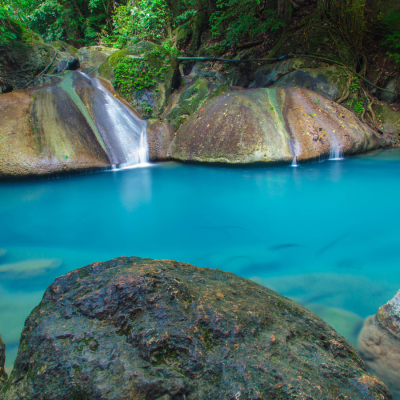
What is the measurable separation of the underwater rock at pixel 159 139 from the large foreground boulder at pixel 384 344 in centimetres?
638

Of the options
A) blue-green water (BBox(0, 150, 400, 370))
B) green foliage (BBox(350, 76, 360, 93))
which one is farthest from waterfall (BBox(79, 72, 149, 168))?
green foliage (BBox(350, 76, 360, 93))

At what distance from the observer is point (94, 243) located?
3943 mm

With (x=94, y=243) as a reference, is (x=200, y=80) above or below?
above

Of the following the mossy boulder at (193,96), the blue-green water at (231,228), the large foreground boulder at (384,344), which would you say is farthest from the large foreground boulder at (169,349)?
the mossy boulder at (193,96)

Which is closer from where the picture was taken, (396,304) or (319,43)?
(396,304)

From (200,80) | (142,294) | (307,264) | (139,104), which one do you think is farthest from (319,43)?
(142,294)

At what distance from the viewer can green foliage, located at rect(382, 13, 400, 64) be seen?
8359 millimetres

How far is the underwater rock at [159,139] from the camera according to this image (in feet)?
25.4

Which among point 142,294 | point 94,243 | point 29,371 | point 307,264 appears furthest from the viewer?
point 94,243

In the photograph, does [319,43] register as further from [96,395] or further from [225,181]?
[96,395]

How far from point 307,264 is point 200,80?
6878 millimetres

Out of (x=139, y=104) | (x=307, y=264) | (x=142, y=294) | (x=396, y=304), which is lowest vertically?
(x=307, y=264)

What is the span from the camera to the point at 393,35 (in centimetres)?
848

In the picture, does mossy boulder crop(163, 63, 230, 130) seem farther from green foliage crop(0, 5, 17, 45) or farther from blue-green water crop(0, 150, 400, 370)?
green foliage crop(0, 5, 17, 45)
